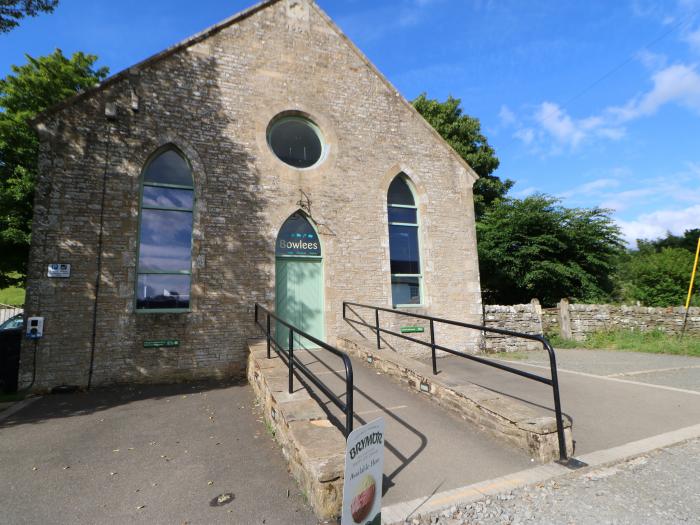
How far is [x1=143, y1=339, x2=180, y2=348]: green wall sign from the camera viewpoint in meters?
7.07

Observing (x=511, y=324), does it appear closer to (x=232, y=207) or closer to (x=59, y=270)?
(x=232, y=207)

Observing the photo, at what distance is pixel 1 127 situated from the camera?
1104cm

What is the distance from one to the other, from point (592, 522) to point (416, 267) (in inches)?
287

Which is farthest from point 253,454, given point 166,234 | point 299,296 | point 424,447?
point 166,234

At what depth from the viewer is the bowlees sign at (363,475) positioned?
82.7 inches

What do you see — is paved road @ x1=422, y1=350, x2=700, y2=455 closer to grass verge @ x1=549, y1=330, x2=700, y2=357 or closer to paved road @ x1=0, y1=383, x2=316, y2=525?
grass verge @ x1=549, y1=330, x2=700, y2=357

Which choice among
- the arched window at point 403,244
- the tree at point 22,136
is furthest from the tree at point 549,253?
the tree at point 22,136

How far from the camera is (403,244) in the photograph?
966 cm

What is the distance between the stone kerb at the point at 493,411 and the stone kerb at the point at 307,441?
182 cm

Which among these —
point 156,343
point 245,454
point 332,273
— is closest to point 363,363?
point 332,273

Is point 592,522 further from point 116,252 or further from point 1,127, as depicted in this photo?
point 1,127

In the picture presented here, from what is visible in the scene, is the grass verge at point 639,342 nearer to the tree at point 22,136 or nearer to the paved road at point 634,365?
the paved road at point 634,365

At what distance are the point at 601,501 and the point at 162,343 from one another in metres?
7.20

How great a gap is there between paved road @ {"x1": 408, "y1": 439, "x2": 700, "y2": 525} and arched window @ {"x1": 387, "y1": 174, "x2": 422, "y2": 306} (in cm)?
625
